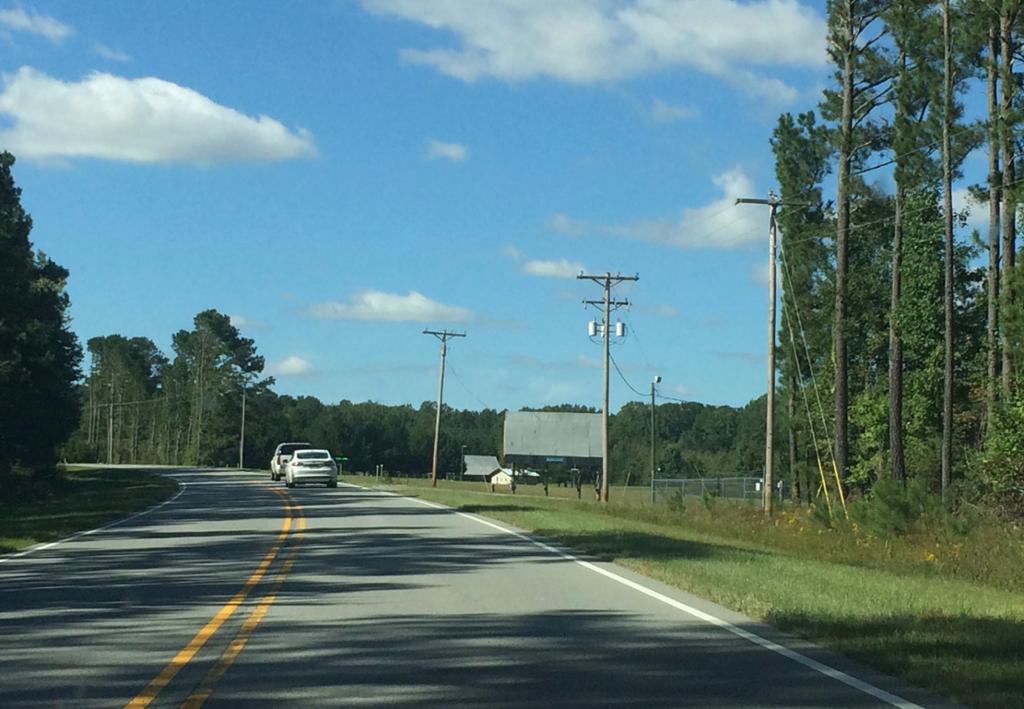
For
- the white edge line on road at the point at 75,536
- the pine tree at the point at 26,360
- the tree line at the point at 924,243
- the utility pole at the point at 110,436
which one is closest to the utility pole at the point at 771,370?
the tree line at the point at 924,243

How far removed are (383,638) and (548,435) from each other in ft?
356

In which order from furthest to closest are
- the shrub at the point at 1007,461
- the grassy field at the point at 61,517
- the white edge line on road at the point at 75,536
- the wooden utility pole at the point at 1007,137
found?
the wooden utility pole at the point at 1007,137 < the shrub at the point at 1007,461 < the grassy field at the point at 61,517 < the white edge line on road at the point at 75,536

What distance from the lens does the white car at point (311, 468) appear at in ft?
183

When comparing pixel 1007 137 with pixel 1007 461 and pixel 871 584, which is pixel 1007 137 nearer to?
pixel 1007 461

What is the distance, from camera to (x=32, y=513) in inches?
1468

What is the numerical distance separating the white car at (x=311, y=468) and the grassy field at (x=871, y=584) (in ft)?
69.6

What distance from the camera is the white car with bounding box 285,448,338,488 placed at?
55797 mm

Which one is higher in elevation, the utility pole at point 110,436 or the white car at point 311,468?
the utility pole at point 110,436

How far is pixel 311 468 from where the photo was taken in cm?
5575

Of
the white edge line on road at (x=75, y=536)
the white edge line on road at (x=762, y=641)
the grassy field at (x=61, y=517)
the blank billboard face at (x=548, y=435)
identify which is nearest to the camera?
the white edge line on road at (x=762, y=641)

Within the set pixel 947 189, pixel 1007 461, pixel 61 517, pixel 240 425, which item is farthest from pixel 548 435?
pixel 61 517

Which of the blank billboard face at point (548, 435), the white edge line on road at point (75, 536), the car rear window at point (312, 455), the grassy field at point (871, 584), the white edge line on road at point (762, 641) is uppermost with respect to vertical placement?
the blank billboard face at point (548, 435)

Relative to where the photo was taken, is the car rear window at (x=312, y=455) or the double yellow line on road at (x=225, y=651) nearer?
the double yellow line on road at (x=225, y=651)

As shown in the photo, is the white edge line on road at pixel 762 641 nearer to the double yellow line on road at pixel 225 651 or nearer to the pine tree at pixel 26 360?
the double yellow line on road at pixel 225 651
